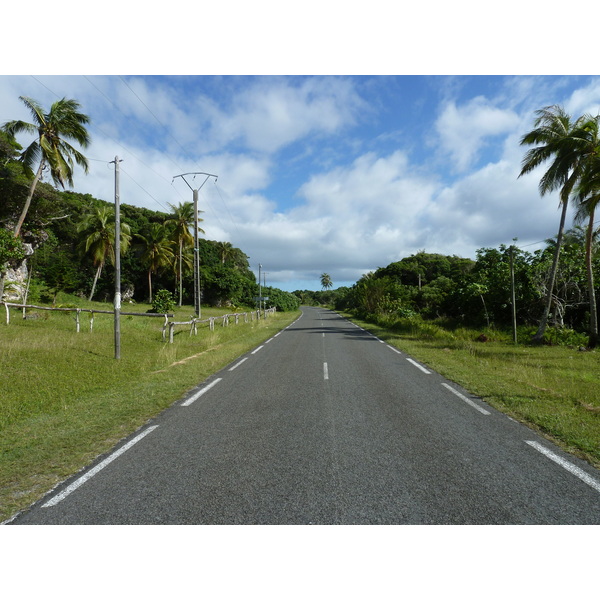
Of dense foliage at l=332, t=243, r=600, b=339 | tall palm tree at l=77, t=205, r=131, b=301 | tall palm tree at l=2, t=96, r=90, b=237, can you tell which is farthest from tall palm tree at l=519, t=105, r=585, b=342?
tall palm tree at l=77, t=205, r=131, b=301

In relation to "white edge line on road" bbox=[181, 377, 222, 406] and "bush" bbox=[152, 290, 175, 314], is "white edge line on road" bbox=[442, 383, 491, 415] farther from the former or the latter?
"bush" bbox=[152, 290, 175, 314]

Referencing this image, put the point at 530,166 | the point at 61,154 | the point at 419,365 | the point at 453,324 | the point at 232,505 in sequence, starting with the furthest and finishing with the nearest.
Answer: 1. the point at 453,324
2. the point at 61,154
3. the point at 530,166
4. the point at 419,365
5. the point at 232,505

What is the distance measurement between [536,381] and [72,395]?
34.0 feet

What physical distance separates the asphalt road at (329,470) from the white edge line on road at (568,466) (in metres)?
0.01

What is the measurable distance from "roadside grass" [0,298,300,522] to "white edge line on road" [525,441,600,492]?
17.4 ft

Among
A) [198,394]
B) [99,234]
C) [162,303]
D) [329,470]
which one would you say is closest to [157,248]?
[99,234]

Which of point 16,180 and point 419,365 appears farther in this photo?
point 16,180

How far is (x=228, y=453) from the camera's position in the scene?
4570 mm

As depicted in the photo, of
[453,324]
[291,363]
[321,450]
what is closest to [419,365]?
[291,363]

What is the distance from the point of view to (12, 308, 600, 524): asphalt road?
3217mm

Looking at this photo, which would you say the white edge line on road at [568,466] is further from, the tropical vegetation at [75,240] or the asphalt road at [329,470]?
the tropical vegetation at [75,240]

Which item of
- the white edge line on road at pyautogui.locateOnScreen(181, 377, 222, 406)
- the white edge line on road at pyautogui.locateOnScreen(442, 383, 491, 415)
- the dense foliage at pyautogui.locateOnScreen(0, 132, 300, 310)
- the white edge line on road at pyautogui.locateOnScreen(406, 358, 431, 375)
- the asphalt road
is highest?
the dense foliage at pyautogui.locateOnScreen(0, 132, 300, 310)

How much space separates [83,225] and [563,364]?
43.0 metres

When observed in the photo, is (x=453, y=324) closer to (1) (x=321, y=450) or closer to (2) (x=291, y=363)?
(2) (x=291, y=363)
